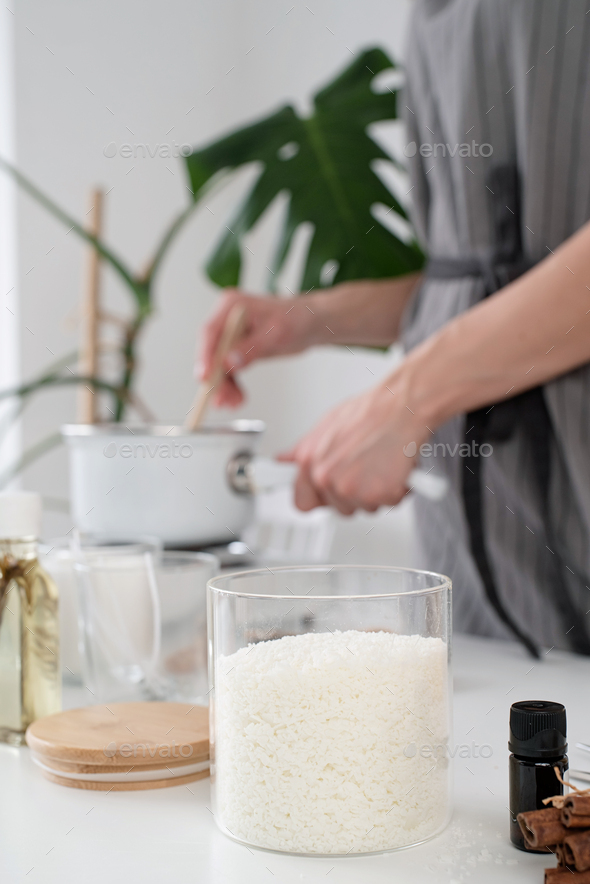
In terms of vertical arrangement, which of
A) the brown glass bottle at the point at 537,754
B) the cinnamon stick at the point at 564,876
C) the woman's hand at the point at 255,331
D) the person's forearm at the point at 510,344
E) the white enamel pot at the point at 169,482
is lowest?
the cinnamon stick at the point at 564,876

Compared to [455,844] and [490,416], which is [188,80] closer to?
[490,416]

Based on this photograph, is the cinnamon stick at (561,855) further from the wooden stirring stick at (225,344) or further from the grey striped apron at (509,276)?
the wooden stirring stick at (225,344)

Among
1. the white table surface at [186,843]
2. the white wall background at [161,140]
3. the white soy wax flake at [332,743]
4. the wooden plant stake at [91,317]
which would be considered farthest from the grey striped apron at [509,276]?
the white wall background at [161,140]

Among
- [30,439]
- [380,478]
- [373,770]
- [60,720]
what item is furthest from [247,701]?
[30,439]

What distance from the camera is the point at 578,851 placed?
327 mm

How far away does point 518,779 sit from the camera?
0.38 metres

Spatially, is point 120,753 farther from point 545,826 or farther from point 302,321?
point 302,321

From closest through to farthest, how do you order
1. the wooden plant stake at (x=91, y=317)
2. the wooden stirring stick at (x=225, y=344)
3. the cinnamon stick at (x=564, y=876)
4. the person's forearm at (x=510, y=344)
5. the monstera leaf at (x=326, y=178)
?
1. the cinnamon stick at (x=564, y=876)
2. the person's forearm at (x=510, y=344)
3. the wooden stirring stick at (x=225, y=344)
4. the monstera leaf at (x=326, y=178)
5. the wooden plant stake at (x=91, y=317)

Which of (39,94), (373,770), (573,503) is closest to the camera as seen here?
(373,770)

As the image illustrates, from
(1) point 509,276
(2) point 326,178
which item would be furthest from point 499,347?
(2) point 326,178

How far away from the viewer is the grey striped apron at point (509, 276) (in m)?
0.73

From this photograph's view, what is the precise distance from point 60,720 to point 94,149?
1.60m

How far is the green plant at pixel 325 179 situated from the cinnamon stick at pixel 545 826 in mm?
985

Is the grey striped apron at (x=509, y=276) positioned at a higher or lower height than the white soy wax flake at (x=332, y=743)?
higher
